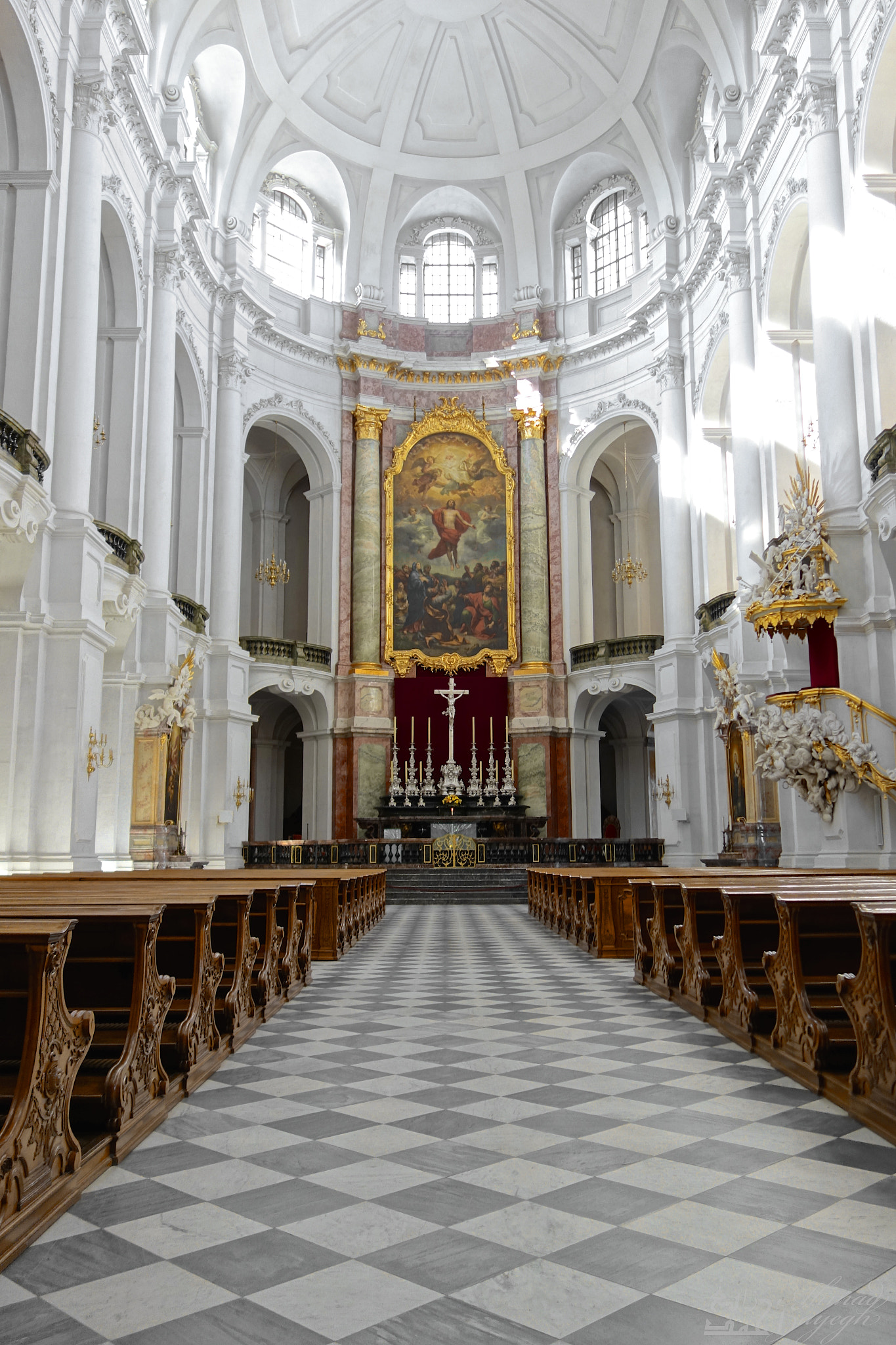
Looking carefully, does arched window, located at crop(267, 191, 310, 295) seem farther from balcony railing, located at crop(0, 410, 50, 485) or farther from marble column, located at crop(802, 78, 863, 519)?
balcony railing, located at crop(0, 410, 50, 485)

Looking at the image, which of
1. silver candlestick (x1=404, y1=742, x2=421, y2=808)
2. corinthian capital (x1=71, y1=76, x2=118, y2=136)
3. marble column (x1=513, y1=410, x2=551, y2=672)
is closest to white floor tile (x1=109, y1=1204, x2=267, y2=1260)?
corinthian capital (x1=71, y1=76, x2=118, y2=136)

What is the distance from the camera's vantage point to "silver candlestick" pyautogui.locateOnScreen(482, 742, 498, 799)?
84.0 feet

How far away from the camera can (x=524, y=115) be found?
89.7 feet

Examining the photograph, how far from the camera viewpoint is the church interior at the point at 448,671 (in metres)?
3.11

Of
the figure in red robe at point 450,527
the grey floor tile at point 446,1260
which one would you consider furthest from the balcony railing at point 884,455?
the figure in red robe at point 450,527

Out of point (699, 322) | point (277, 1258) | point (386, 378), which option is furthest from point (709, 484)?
point (277, 1258)

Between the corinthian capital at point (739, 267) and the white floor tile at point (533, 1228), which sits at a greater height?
the corinthian capital at point (739, 267)

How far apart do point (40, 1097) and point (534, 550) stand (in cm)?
2478

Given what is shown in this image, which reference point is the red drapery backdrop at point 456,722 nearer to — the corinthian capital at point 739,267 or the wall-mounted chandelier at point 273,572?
the wall-mounted chandelier at point 273,572

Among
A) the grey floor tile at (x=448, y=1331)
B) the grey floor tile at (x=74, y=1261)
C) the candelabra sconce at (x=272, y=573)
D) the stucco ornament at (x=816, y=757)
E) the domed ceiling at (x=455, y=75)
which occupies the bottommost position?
the grey floor tile at (x=448, y=1331)

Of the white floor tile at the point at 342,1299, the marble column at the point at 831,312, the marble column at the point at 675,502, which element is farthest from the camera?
the marble column at the point at 675,502

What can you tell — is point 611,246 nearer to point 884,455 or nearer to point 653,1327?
point 884,455

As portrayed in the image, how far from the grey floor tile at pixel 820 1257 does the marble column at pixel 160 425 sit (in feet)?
54.7

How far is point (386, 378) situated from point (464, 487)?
3.52m
